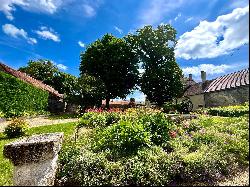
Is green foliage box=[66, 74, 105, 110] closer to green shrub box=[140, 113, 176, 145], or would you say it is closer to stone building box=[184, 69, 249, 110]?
stone building box=[184, 69, 249, 110]

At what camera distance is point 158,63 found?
141 feet

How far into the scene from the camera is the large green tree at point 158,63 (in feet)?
134

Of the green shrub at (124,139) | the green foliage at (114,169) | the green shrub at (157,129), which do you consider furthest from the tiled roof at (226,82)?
the green foliage at (114,169)

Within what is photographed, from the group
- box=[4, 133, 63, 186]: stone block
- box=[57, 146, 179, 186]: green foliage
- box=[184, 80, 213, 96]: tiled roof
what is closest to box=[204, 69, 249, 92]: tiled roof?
box=[184, 80, 213, 96]: tiled roof

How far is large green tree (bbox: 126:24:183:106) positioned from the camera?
134 ft

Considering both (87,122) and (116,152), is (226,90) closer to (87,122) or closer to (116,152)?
(87,122)

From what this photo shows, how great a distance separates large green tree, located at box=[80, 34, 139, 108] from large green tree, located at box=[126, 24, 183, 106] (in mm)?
1676

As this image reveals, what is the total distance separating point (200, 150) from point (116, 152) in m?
2.29

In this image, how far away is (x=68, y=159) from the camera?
690 cm

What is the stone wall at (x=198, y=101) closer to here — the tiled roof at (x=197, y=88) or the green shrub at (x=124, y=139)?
the tiled roof at (x=197, y=88)

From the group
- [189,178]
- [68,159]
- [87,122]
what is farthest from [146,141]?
[87,122]

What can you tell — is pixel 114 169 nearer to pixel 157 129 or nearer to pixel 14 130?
pixel 157 129

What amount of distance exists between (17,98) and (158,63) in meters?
23.2

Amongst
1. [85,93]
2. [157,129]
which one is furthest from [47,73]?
[157,129]
